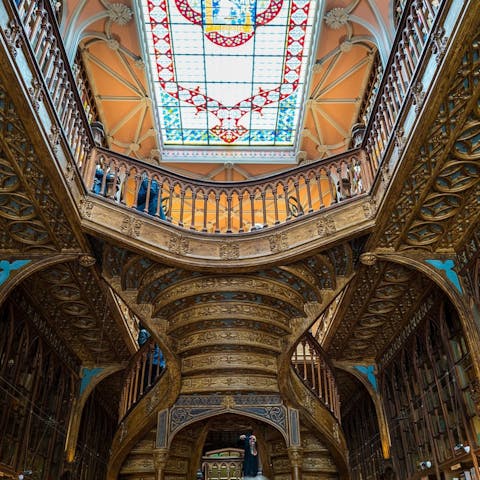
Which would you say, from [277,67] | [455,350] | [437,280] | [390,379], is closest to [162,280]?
[437,280]

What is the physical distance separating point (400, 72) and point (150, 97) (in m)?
6.30

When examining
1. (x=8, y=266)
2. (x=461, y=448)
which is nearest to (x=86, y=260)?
(x=8, y=266)

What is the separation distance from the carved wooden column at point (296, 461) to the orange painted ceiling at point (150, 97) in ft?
20.4

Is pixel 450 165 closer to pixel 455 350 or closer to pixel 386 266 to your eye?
pixel 386 266

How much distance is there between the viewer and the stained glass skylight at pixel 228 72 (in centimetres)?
866

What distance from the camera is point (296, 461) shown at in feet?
22.0

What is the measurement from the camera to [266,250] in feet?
19.2

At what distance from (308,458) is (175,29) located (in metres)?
8.05

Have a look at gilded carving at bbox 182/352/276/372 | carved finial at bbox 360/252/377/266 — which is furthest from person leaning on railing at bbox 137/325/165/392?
carved finial at bbox 360/252/377/266

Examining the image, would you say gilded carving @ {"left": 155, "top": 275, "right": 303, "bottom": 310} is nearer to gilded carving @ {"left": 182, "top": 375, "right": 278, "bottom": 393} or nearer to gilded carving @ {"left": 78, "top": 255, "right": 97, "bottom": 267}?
gilded carving @ {"left": 78, "top": 255, "right": 97, "bottom": 267}

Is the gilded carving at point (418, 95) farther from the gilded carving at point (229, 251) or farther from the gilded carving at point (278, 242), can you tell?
the gilded carving at point (229, 251)

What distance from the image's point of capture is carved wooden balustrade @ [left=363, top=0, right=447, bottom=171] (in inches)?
171

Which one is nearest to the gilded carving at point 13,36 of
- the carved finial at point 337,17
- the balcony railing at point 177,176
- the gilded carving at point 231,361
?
the balcony railing at point 177,176

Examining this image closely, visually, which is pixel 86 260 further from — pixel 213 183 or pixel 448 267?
pixel 448 267
